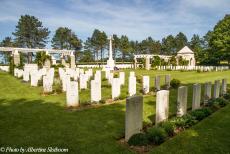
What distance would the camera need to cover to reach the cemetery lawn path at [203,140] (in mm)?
5926

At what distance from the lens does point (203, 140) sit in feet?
21.6

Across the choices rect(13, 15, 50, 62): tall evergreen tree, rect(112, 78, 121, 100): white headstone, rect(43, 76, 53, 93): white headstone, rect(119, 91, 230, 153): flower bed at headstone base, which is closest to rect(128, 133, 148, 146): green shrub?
rect(119, 91, 230, 153): flower bed at headstone base

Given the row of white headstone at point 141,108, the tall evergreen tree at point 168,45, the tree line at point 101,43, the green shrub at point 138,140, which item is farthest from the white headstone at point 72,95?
the tall evergreen tree at point 168,45

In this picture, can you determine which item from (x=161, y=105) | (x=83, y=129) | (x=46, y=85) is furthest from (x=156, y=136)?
(x=46, y=85)

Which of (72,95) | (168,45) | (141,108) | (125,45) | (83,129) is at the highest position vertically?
(168,45)

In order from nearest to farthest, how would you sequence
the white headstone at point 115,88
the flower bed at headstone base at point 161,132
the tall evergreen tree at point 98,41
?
the flower bed at headstone base at point 161,132 → the white headstone at point 115,88 → the tall evergreen tree at point 98,41

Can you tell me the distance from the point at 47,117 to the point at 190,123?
5.24 metres

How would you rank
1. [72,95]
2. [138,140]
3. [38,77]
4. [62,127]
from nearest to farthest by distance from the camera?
[138,140] < [62,127] < [72,95] < [38,77]

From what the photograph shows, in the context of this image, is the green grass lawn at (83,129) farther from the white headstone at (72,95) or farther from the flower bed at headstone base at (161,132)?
the white headstone at (72,95)

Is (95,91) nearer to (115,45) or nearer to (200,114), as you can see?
(200,114)

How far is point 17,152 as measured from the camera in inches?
218

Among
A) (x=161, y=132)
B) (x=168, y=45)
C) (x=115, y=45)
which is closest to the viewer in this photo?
(x=161, y=132)

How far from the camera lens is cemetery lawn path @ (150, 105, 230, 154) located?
5.93 metres

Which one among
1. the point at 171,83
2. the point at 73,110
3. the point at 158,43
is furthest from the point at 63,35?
the point at 73,110
